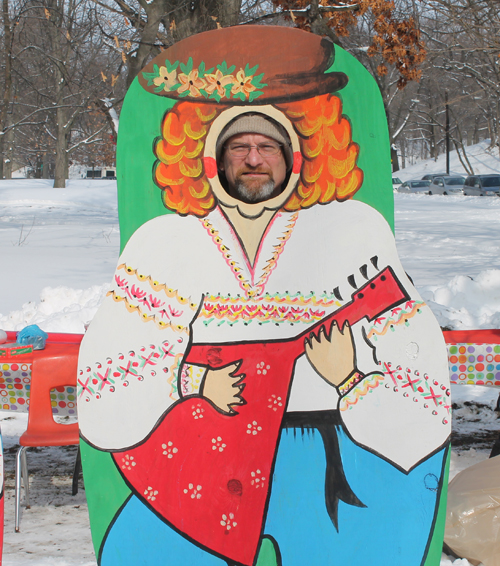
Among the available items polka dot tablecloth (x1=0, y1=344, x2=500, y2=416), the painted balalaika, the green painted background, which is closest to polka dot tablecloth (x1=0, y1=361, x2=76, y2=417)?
polka dot tablecloth (x1=0, y1=344, x2=500, y2=416)

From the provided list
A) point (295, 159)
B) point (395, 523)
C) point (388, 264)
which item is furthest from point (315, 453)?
point (295, 159)

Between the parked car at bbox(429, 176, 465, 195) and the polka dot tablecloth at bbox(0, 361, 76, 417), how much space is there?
2202 centimetres

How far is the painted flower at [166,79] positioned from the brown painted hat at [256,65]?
0.03 metres

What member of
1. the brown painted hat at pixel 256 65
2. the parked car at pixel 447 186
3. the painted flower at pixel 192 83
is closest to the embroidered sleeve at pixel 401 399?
the brown painted hat at pixel 256 65

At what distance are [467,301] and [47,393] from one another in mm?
3575

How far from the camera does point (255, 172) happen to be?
2.18 meters

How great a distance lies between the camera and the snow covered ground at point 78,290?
8.62 ft

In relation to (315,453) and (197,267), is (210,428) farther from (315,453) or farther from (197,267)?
(197,267)

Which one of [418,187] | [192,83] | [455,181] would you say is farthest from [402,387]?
[418,187]

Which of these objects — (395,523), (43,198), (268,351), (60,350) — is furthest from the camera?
(43,198)

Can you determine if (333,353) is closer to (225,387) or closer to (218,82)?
(225,387)

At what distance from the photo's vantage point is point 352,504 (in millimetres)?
1986

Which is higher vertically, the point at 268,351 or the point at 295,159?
the point at 295,159

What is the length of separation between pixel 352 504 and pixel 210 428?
54 centimetres
